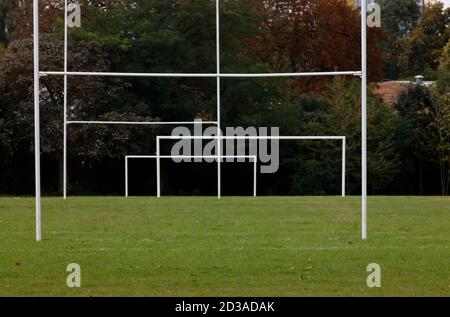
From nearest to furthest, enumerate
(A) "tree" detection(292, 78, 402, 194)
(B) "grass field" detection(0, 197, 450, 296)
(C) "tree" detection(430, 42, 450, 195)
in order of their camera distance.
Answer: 1. (B) "grass field" detection(0, 197, 450, 296)
2. (A) "tree" detection(292, 78, 402, 194)
3. (C) "tree" detection(430, 42, 450, 195)

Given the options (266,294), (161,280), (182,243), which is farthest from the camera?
(182,243)

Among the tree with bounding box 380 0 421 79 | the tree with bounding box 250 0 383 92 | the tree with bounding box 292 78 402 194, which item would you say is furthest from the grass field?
the tree with bounding box 380 0 421 79

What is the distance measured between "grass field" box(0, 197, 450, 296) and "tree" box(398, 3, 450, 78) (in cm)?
2939

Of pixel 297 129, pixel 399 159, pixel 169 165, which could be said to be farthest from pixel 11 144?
pixel 399 159

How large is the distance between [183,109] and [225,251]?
20571 millimetres

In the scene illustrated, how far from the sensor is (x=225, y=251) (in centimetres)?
1083

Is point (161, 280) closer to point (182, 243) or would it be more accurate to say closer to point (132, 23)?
point (182, 243)

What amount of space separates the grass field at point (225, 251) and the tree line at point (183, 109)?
13.1 m

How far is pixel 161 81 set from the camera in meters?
31.3

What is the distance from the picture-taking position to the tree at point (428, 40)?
150ft

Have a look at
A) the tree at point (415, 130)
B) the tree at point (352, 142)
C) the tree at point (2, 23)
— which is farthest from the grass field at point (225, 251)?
the tree at point (2, 23)

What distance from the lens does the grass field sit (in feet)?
27.9

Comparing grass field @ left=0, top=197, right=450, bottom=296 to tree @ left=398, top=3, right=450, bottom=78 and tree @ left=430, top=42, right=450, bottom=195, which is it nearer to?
tree @ left=430, top=42, right=450, bottom=195
